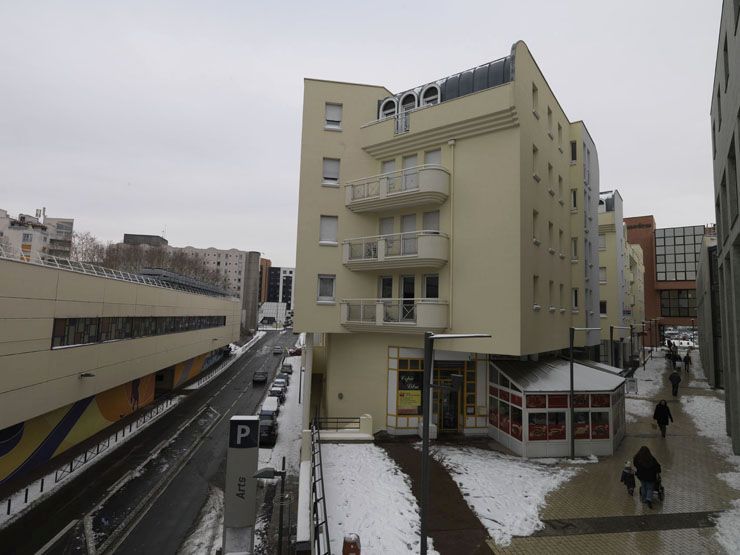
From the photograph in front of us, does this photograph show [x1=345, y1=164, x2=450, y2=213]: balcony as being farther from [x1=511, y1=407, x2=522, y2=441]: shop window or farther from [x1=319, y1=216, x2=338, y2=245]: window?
[x1=511, y1=407, x2=522, y2=441]: shop window

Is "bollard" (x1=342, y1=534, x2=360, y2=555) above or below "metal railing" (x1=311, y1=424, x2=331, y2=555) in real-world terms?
above

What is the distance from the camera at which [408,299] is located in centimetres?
1934

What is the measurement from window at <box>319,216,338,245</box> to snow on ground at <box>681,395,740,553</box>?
1797cm

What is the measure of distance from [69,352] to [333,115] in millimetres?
18138

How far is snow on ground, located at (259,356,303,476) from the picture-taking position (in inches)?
870

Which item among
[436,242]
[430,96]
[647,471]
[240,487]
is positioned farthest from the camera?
[430,96]

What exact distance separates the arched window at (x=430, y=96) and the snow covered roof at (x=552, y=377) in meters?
13.3

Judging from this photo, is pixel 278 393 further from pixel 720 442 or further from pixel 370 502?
pixel 720 442

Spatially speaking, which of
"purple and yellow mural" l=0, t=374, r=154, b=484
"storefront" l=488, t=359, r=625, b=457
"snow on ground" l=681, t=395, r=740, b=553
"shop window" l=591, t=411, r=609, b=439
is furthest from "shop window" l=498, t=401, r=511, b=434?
"purple and yellow mural" l=0, t=374, r=154, b=484

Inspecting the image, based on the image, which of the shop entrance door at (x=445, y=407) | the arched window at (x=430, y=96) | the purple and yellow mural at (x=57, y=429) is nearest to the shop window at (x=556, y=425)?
the shop entrance door at (x=445, y=407)

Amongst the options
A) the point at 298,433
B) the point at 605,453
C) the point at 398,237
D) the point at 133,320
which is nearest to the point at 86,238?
the point at 133,320

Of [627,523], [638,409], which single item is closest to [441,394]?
[627,523]

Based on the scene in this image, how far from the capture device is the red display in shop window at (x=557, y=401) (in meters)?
17.7

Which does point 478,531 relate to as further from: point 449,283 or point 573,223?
point 573,223
